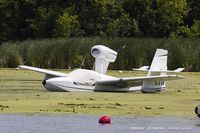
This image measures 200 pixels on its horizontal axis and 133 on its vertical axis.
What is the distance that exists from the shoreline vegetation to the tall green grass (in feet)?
50.9

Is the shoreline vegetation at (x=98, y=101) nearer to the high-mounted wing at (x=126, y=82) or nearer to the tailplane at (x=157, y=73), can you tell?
the tailplane at (x=157, y=73)

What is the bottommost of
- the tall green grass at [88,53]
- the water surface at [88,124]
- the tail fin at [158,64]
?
the tall green grass at [88,53]

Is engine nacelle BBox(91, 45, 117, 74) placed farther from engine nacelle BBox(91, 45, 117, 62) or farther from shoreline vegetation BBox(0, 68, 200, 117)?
shoreline vegetation BBox(0, 68, 200, 117)

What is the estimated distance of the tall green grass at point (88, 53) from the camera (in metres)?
56.3

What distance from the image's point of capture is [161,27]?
70062 millimetres

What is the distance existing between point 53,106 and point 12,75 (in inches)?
831

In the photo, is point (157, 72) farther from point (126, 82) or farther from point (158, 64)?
point (126, 82)

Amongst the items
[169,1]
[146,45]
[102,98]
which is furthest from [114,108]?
[169,1]

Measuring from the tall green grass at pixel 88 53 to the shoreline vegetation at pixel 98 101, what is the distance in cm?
1551

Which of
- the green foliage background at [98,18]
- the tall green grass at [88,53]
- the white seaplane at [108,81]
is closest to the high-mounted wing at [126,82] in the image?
the white seaplane at [108,81]

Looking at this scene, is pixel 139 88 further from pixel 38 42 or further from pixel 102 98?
pixel 38 42

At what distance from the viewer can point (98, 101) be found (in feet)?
99.2

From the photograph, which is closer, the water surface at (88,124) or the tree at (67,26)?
the water surface at (88,124)

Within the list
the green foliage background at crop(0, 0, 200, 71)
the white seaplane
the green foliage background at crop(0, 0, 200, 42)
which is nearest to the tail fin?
the white seaplane
